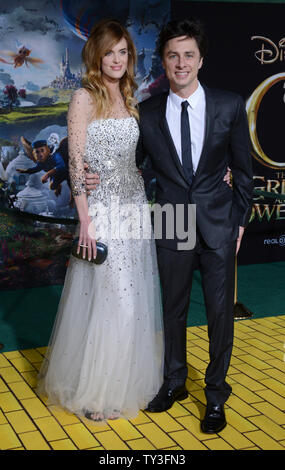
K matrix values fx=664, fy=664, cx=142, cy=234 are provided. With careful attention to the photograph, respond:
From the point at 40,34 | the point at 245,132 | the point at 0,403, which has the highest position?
the point at 40,34

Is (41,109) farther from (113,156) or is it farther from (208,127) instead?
(208,127)

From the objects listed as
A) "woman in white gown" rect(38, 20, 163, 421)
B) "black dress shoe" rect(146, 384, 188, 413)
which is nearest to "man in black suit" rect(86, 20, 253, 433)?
"woman in white gown" rect(38, 20, 163, 421)

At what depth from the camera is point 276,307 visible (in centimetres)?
567

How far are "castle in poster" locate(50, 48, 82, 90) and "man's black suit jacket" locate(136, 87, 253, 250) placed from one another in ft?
8.82

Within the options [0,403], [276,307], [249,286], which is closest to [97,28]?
[0,403]

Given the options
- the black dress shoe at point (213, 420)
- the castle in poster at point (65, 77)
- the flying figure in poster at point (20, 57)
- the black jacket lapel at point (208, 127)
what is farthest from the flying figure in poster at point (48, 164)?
the black dress shoe at point (213, 420)

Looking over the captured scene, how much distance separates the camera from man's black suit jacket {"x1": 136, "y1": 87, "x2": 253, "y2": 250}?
3.32 metres

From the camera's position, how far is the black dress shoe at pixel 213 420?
3428 millimetres

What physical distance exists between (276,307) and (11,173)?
2.61 meters

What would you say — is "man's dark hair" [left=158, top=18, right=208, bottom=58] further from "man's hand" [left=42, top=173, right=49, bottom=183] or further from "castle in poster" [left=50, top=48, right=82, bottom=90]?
"man's hand" [left=42, top=173, right=49, bottom=183]

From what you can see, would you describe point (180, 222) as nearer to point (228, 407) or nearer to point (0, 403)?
point (228, 407)

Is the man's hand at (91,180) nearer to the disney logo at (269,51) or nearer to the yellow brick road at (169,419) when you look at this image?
the yellow brick road at (169,419)

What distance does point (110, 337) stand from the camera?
11.6ft

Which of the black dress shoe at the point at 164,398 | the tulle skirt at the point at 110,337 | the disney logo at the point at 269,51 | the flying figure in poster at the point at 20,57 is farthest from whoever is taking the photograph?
the disney logo at the point at 269,51
